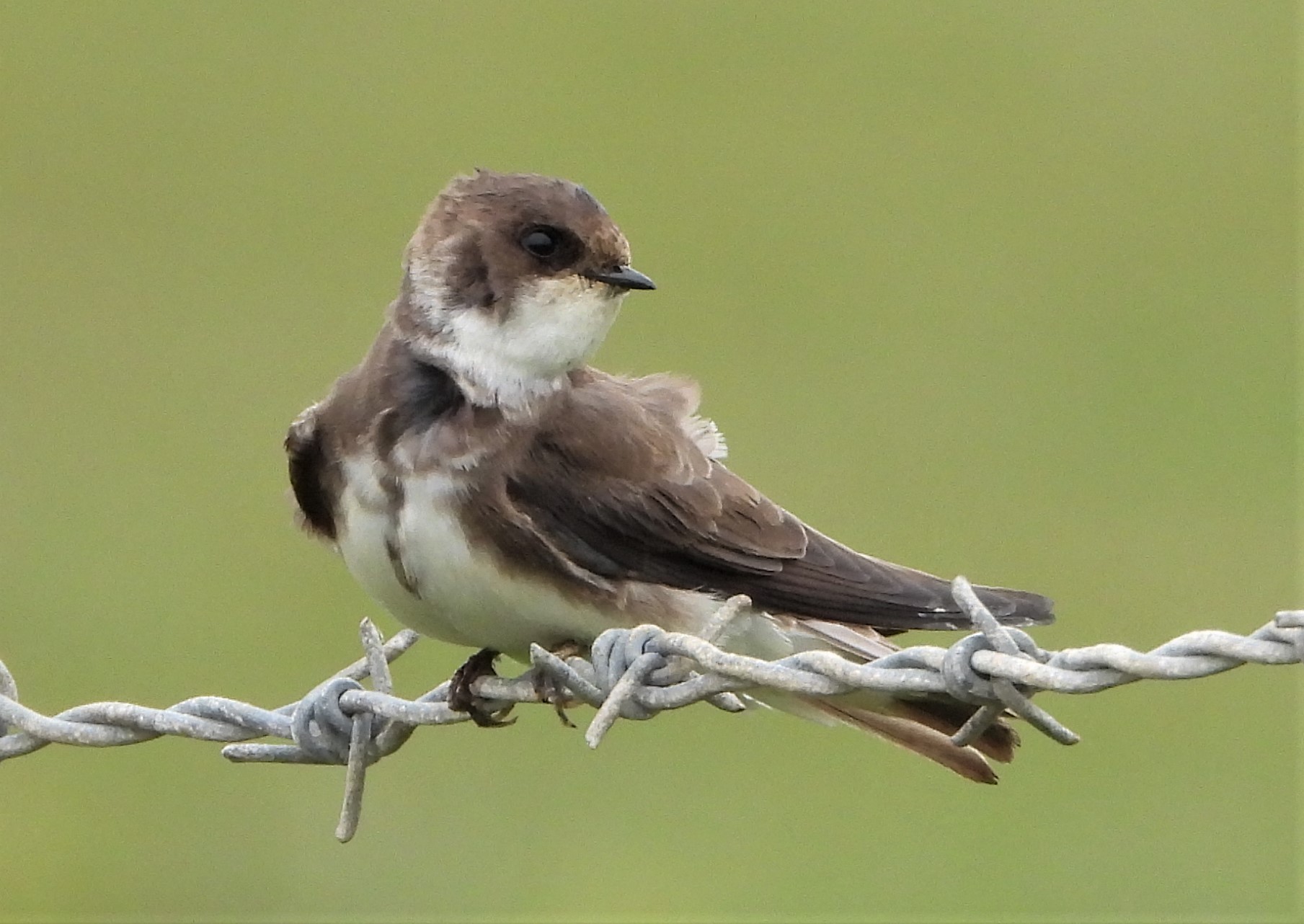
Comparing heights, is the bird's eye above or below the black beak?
above

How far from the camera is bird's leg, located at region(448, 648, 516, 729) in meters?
3.35

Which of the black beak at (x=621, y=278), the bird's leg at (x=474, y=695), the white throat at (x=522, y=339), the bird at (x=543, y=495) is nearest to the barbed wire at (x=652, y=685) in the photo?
the bird's leg at (x=474, y=695)

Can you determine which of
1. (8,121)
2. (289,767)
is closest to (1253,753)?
(289,767)

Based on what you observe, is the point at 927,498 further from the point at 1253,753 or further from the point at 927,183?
the point at 927,183

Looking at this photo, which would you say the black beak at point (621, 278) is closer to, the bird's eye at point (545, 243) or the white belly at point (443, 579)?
the bird's eye at point (545, 243)

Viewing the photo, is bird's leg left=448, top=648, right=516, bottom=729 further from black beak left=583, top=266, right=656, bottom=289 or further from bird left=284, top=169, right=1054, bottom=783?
black beak left=583, top=266, right=656, bottom=289

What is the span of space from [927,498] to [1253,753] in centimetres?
144

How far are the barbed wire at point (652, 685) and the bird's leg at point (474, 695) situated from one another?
20mm

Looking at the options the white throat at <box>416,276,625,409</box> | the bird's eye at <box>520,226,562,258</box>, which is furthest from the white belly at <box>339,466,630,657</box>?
the bird's eye at <box>520,226,562,258</box>

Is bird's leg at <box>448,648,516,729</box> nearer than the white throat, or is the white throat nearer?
bird's leg at <box>448,648,516,729</box>

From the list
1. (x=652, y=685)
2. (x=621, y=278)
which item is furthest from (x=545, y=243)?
(x=652, y=685)

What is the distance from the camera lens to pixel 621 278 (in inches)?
150

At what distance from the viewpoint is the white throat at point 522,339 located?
377cm

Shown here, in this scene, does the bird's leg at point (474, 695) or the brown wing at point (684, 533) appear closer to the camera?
the bird's leg at point (474, 695)
